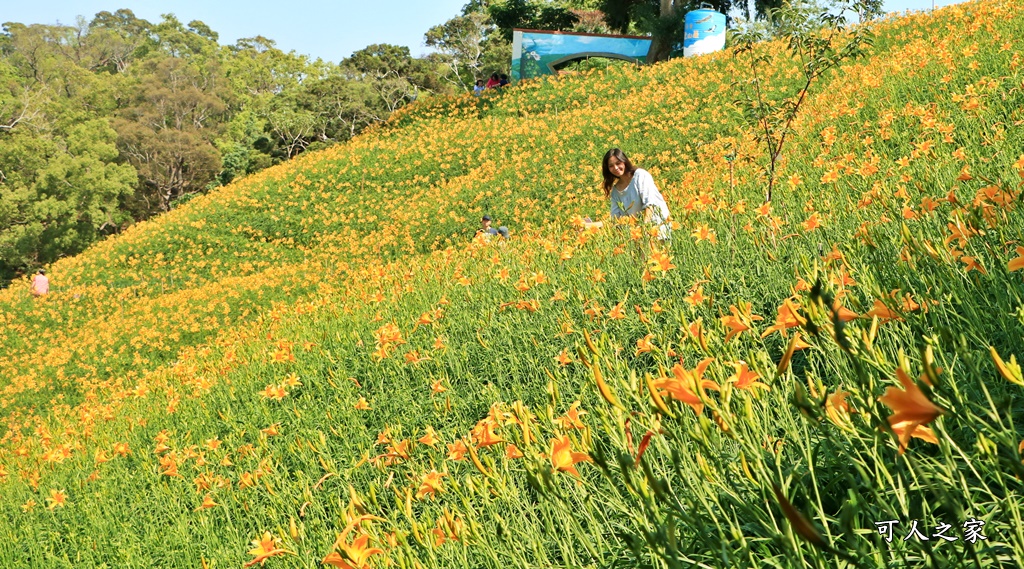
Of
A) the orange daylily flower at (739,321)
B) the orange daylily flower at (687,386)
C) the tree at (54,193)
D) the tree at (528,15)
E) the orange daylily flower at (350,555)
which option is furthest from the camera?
the tree at (54,193)

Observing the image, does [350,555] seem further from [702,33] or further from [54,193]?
[54,193]

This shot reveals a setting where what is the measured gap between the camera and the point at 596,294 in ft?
11.5

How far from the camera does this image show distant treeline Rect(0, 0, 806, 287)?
84.3 feet

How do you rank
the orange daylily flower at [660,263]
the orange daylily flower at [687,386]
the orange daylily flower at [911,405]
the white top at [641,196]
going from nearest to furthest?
the orange daylily flower at [911,405], the orange daylily flower at [687,386], the orange daylily flower at [660,263], the white top at [641,196]

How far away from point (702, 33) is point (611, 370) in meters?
16.3

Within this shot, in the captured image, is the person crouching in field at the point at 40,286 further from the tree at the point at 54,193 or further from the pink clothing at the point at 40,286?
the tree at the point at 54,193

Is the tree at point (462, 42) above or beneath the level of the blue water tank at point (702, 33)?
above

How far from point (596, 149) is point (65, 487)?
9.80 metres

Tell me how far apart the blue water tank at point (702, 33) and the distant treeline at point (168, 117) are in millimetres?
1817

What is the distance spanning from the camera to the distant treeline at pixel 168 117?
84.3 ft

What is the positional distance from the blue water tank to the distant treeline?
5.96ft

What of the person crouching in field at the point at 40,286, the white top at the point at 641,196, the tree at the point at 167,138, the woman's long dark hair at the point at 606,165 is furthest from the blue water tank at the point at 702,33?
the tree at the point at 167,138

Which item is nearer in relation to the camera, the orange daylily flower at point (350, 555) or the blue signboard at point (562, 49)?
the orange daylily flower at point (350, 555)

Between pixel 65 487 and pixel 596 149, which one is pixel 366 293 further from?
pixel 596 149
